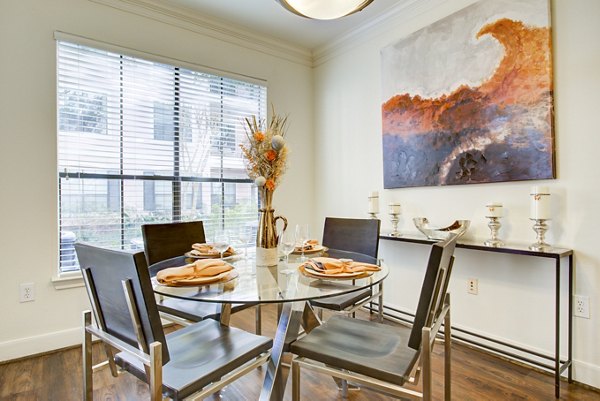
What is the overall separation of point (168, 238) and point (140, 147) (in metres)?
0.98

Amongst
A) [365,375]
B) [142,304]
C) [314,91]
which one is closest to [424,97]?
[314,91]

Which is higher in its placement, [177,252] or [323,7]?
[323,7]

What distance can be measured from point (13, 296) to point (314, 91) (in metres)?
3.27

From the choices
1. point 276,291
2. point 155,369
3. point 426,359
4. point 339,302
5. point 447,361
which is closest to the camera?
point 155,369

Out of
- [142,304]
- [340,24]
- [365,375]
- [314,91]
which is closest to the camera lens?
[142,304]

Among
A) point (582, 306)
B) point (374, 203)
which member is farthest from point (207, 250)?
point (582, 306)

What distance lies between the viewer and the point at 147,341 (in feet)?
3.54

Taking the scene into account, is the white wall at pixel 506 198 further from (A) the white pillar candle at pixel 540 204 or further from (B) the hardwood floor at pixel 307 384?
(B) the hardwood floor at pixel 307 384

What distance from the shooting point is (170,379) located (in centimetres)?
114

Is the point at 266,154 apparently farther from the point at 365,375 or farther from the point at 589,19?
the point at 589,19

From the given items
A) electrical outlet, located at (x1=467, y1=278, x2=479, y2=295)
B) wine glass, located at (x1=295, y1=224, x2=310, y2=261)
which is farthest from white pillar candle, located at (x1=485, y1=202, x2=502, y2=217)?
wine glass, located at (x1=295, y1=224, x2=310, y2=261)

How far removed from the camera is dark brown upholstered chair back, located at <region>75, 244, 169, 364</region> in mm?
1046

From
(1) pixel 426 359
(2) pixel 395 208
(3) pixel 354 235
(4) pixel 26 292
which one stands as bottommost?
(4) pixel 26 292

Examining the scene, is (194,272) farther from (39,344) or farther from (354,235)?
(39,344)
